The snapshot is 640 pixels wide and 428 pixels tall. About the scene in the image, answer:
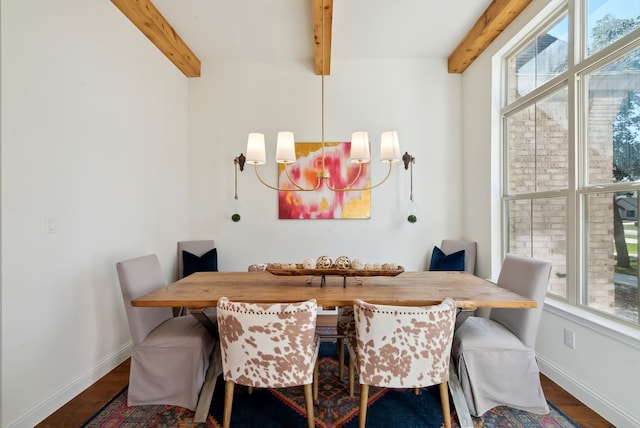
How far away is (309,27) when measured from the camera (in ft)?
9.10

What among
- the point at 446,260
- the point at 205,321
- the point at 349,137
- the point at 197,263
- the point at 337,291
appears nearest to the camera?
the point at 337,291

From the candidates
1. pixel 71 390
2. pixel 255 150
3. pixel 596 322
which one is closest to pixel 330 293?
pixel 255 150

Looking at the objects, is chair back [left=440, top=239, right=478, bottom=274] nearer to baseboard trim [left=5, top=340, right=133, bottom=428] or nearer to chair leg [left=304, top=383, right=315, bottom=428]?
chair leg [left=304, top=383, right=315, bottom=428]

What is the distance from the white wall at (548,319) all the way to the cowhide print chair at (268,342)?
168 centimetres

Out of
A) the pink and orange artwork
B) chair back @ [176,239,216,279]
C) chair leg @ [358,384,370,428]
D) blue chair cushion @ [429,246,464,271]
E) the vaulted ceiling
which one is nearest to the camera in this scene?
chair leg @ [358,384,370,428]

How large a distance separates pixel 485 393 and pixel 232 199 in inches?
113

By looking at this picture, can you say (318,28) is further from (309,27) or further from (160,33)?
(160,33)

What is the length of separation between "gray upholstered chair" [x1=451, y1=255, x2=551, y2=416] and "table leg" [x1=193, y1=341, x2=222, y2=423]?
1426 mm

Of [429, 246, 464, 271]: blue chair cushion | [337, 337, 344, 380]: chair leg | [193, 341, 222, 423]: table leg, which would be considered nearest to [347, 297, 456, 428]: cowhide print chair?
[337, 337, 344, 380]: chair leg

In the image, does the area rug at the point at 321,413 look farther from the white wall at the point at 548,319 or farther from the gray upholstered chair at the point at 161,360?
the white wall at the point at 548,319

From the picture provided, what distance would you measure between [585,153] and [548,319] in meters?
1.18

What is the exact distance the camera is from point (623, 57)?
1718 millimetres

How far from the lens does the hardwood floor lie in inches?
65.7

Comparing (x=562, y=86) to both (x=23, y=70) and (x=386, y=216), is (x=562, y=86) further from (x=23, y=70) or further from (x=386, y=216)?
(x=23, y=70)
